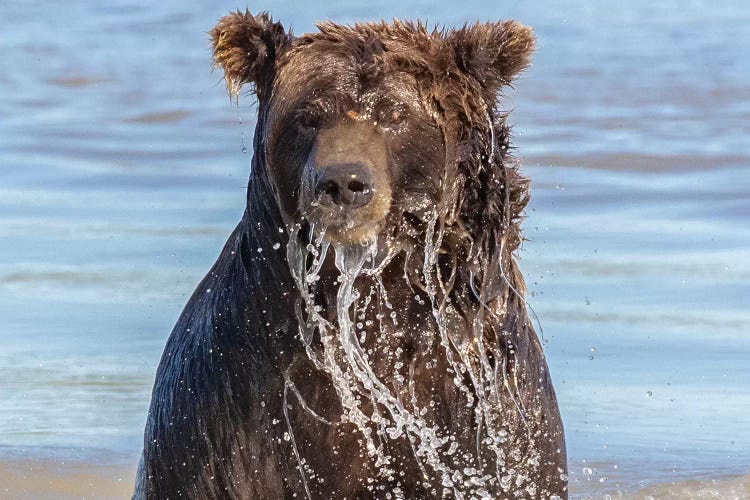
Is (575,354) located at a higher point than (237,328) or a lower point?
higher

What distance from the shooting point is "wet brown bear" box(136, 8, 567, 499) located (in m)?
4.73

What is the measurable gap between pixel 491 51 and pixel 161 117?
11.5 metres

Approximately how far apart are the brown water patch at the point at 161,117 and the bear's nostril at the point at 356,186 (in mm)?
11550

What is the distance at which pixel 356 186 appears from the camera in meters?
4.45

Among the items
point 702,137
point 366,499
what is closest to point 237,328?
point 366,499

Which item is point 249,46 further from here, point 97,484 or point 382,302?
point 97,484

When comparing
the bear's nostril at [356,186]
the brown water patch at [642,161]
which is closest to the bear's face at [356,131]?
the bear's nostril at [356,186]

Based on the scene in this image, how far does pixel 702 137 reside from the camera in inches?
550

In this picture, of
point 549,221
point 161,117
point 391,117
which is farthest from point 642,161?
point 391,117

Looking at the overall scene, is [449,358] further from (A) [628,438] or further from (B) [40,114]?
(B) [40,114]

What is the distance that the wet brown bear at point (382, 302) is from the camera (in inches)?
186

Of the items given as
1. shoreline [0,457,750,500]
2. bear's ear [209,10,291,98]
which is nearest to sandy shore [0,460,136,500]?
shoreline [0,457,750,500]

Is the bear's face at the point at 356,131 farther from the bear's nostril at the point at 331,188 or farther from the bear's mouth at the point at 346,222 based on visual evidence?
the bear's nostril at the point at 331,188

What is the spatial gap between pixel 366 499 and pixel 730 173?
8.39 m
